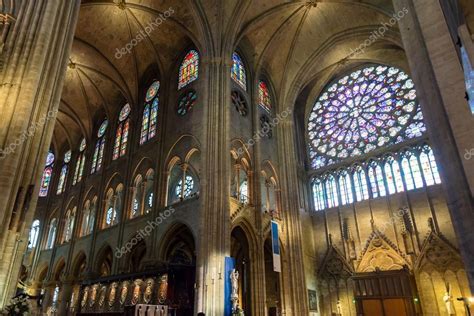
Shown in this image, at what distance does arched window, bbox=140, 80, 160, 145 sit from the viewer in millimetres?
20591

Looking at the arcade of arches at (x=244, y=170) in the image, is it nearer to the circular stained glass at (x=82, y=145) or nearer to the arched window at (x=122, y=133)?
the arched window at (x=122, y=133)

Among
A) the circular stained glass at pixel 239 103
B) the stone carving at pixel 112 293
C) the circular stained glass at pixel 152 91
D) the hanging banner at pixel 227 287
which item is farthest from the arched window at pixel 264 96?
the stone carving at pixel 112 293

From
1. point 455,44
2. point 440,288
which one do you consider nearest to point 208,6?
point 455,44

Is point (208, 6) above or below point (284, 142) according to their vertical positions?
above

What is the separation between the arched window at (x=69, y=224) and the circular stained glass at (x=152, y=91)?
29.9 feet

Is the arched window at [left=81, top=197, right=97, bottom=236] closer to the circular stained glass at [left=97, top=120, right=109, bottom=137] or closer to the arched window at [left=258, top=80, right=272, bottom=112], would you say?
the circular stained glass at [left=97, top=120, right=109, bottom=137]

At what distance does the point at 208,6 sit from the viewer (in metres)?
18.2

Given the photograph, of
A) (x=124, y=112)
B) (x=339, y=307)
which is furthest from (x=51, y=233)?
(x=339, y=307)

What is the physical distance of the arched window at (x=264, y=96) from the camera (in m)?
21.6

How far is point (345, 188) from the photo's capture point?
21016 millimetres

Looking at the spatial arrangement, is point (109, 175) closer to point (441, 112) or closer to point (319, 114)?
point (319, 114)

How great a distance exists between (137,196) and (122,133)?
5.08m

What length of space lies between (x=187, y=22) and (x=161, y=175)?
326 inches

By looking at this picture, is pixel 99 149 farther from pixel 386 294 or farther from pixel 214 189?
pixel 386 294
